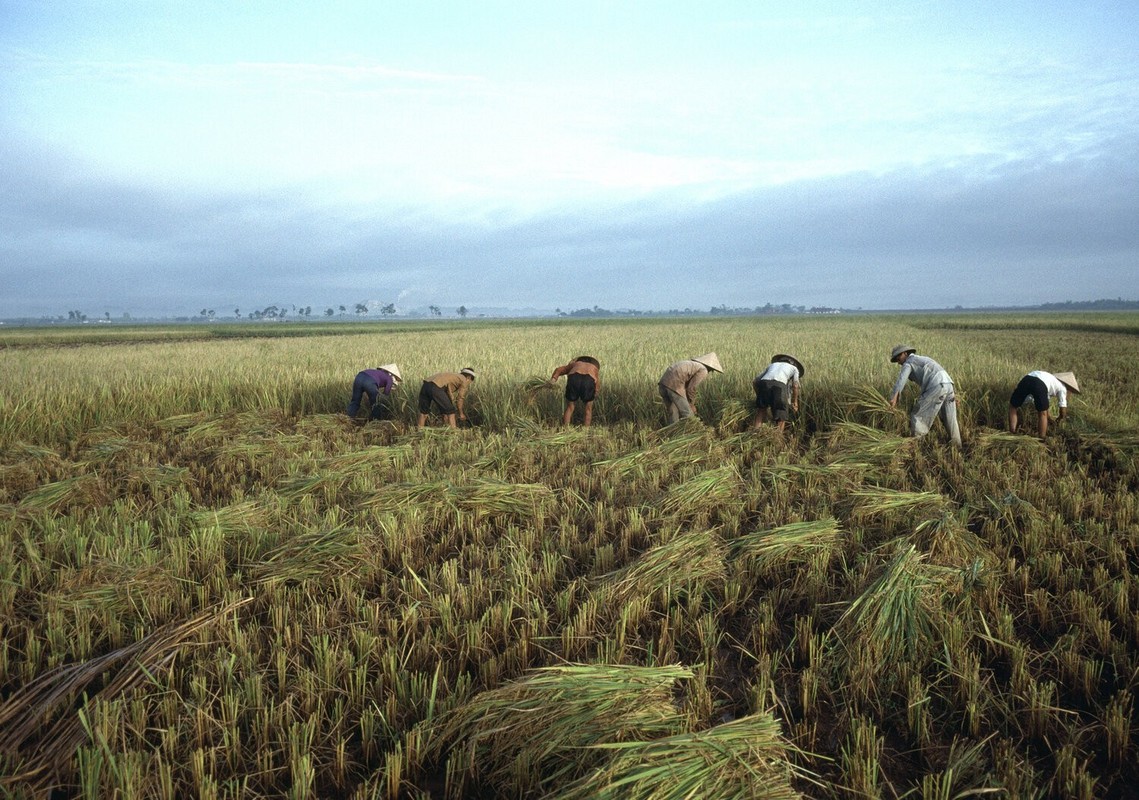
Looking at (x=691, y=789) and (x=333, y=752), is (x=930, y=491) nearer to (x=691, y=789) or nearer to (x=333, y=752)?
(x=691, y=789)

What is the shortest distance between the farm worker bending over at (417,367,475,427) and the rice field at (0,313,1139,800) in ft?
4.26

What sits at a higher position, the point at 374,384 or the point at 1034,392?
the point at 374,384

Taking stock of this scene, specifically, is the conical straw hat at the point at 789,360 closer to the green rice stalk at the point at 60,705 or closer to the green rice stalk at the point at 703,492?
the green rice stalk at the point at 703,492

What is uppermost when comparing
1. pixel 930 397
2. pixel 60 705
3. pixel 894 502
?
pixel 930 397

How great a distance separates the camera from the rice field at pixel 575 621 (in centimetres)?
196

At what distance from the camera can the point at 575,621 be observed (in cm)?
274

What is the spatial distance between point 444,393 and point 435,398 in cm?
15

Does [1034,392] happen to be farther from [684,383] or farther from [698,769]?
[698,769]

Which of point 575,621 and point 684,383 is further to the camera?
point 684,383

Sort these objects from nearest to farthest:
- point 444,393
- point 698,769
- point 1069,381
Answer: point 698,769
point 1069,381
point 444,393

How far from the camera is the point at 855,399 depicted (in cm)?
715

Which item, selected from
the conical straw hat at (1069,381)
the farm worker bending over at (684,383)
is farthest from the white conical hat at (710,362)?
the conical straw hat at (1069,381)

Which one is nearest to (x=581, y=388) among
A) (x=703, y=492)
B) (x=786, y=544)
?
(x=703, y=492)

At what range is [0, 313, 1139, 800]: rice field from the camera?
196 centimetres
